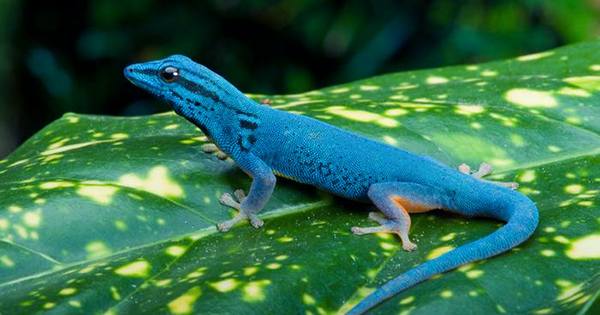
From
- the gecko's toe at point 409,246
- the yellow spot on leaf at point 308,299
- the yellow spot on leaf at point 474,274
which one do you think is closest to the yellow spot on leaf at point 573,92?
the gecko's toe at point 409,246

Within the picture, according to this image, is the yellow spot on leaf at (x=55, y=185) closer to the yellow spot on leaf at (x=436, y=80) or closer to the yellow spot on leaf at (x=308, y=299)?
the yellow spot on leaf at (x=308, y=299)

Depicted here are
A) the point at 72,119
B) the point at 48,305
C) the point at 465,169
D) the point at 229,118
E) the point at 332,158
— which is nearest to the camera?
the point at 48,305

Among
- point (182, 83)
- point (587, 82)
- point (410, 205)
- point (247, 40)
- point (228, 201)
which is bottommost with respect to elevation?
point (247, 40)

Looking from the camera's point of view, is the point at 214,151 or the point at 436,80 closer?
the point at 214,151

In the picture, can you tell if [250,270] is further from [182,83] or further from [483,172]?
[182,83]

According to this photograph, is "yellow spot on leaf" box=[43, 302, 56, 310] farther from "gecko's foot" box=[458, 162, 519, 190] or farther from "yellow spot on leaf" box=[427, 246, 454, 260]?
"gecko's foot" box=[458, 162, 519, 190]

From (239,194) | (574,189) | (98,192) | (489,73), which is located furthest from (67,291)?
(489,73)

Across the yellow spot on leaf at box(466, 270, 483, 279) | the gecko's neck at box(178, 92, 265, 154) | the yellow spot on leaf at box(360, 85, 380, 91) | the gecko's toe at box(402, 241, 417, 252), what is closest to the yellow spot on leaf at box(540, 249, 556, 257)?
the yellow spot on leaf at box(466, 270, 483, 279)

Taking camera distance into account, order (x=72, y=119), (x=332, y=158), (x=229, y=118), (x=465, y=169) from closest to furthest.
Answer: (x=465, y=169)
(x=332, y=158)
(x=229, y=118)
(x=72, y=119)
